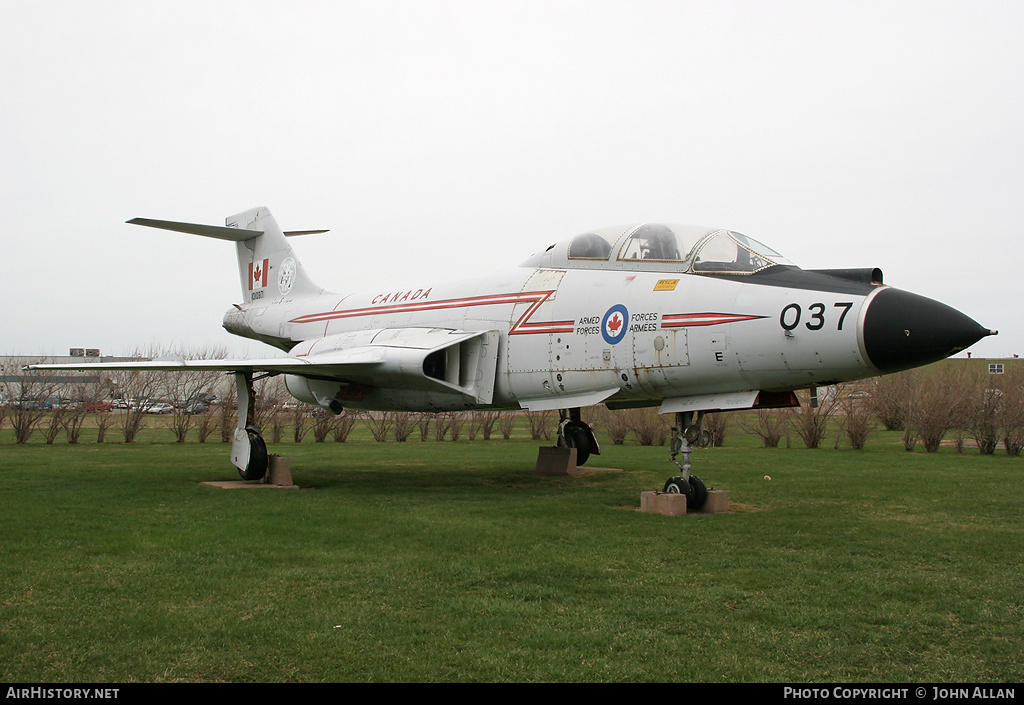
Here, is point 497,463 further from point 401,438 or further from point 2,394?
point 2,394

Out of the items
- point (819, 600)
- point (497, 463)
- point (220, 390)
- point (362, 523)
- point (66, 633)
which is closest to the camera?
point (66, 633)

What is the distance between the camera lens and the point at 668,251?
9.69 m

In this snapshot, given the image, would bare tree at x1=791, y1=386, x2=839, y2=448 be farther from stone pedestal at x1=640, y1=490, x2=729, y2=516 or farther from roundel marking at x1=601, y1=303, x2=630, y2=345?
roundel marking at x1=601, y1=303, x2=630, y2=345

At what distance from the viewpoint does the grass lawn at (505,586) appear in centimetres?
402

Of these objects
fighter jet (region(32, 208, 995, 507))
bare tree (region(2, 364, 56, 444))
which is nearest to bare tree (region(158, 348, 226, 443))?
bare tree (region(2, 364, 56, 444))

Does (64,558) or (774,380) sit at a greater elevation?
(774,380)

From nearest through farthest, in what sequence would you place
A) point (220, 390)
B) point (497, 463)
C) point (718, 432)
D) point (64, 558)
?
point (64, 558)
point (497, 463)
point (718, 432)
point (220, 390)

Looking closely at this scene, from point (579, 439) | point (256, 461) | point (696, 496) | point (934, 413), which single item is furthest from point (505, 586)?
point (934, 413)

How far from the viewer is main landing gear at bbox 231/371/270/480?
40.6 feet

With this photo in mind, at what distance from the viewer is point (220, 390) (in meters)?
32.1

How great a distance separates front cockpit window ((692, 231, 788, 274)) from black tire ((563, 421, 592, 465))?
651 cm

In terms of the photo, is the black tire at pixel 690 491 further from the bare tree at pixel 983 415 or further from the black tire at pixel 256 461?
the bare tree at pixel 983 415

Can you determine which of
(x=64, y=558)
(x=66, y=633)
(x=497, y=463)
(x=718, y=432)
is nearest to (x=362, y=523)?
(x=64, y=558)
